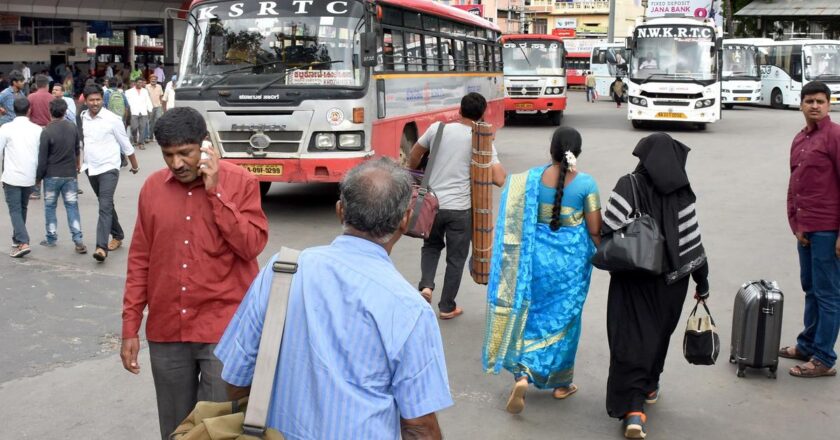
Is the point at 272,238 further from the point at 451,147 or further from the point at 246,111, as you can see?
the point at 451,147

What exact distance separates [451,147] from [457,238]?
27.5 inches

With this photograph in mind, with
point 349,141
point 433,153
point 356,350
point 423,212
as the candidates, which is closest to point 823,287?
point 423,212

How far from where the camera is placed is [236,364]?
2457 millimetres

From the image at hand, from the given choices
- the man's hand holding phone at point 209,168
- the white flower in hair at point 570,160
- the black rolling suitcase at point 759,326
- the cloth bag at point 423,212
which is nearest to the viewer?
the man's hand holding phone at point 209,168

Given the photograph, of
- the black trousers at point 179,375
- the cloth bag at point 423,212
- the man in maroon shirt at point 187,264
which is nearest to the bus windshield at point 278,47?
the cloth bag at point 423,212

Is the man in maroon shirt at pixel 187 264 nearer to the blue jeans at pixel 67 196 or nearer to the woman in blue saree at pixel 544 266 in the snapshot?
the woman in blue saree at pixel 544 266

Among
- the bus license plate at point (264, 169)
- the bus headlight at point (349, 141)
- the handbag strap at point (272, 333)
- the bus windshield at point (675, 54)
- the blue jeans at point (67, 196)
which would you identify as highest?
the bus windshield at point (675, 54)

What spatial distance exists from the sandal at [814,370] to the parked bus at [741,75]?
29315 mm

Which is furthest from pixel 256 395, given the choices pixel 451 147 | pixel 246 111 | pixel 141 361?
pixel 246 111

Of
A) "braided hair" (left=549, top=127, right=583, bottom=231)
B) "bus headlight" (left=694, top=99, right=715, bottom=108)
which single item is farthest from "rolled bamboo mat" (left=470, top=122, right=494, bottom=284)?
"bus headlight" (left=694, top=99, right=715, bottom=108)

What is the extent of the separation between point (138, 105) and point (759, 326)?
624 inches

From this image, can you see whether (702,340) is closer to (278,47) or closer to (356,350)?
(356,350)

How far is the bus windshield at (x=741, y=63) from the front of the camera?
1326 inches

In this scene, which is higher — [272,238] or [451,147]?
[451,147]
